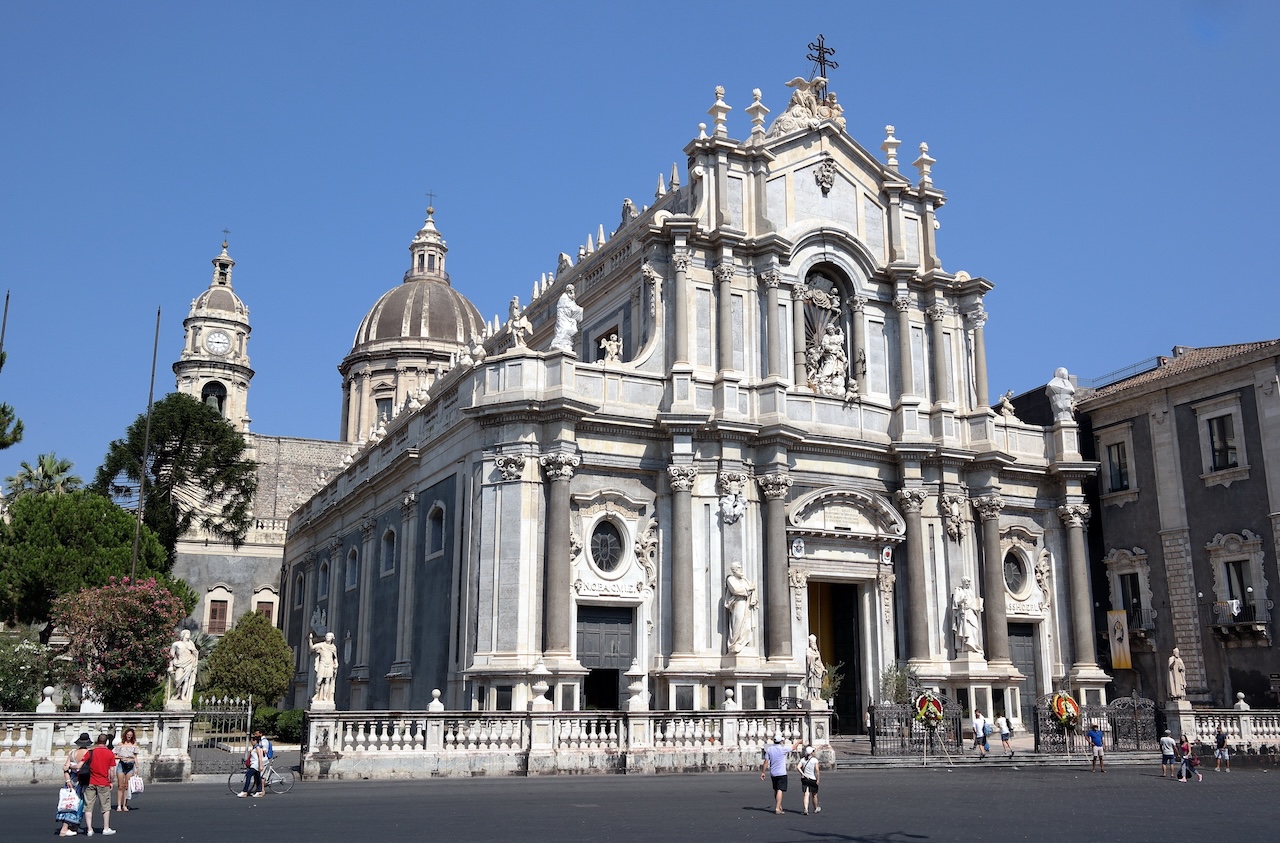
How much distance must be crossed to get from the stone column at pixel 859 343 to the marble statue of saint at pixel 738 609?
8.71 m

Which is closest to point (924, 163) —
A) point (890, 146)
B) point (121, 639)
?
point (890, 146)

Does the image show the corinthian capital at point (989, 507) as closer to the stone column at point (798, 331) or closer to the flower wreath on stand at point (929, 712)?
the stone column at point (798, 331)

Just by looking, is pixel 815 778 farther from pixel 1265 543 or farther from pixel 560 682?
pixel 1265 543

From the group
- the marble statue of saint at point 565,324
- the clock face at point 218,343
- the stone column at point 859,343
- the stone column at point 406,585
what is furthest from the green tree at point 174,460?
the stone column at point 859,343

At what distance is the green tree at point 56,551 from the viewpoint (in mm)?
44000

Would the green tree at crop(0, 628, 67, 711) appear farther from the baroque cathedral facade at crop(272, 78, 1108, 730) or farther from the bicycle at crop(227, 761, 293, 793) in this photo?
the bicycle at crop(227, 761, 293, 793)

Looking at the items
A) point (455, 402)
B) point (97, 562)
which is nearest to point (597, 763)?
point (455, 402)

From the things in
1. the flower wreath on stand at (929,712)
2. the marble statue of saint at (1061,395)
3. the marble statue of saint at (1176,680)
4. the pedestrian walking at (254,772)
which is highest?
the marble statue of saint at (1061,395)

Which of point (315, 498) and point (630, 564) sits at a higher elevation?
point (315, 498)

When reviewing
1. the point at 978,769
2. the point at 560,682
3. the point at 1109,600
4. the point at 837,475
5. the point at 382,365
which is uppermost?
the point at 382,365

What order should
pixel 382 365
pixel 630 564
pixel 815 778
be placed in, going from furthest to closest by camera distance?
pixel 382 365 → pixel 630 564 → pixel 815 778

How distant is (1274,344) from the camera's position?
34.9 metres

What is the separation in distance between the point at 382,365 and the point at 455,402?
137 ft

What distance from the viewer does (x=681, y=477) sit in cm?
3269
